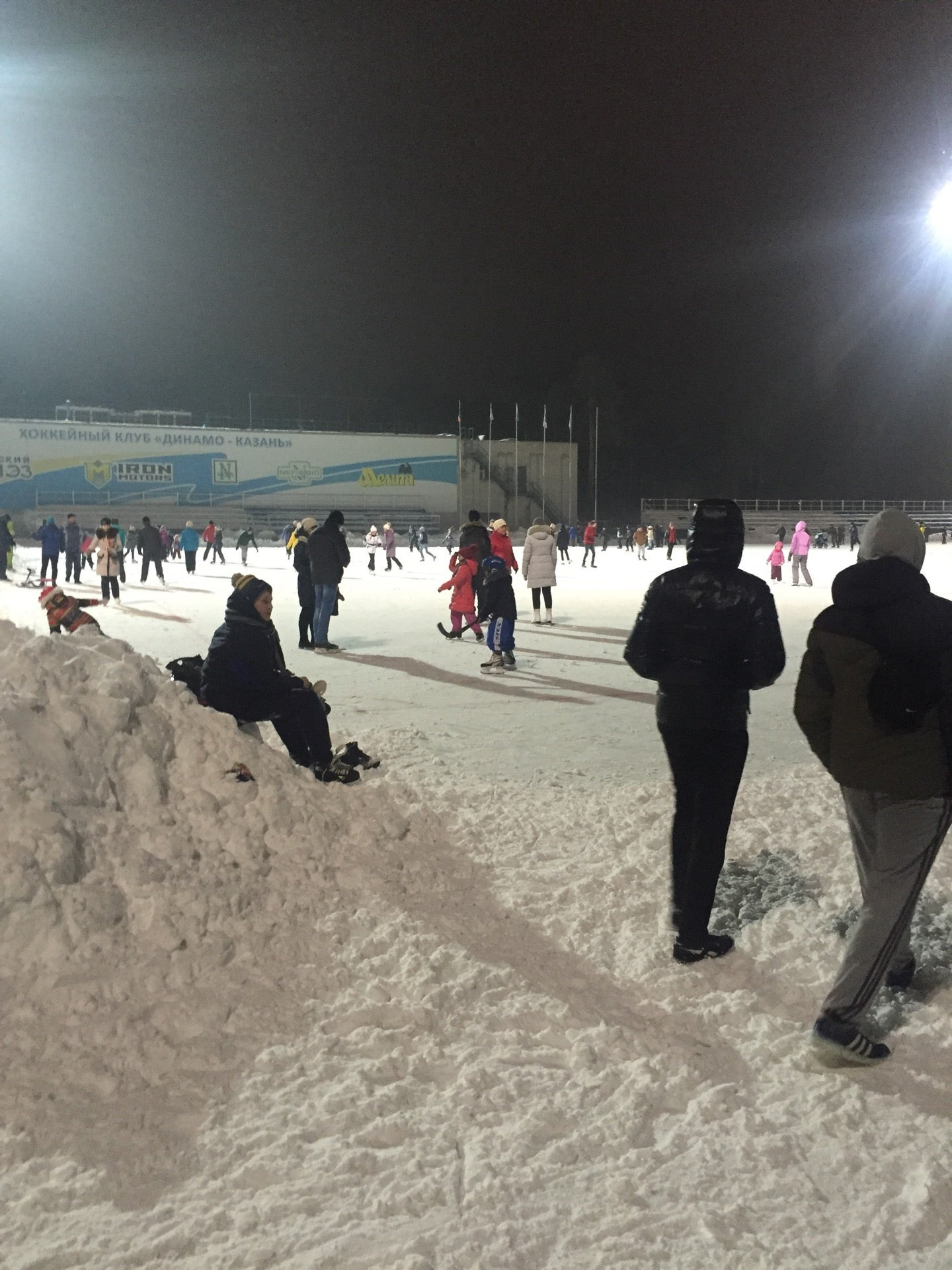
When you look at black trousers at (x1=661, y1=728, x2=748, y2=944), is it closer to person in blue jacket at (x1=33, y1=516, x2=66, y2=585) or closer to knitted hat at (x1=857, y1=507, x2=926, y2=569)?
knitted hat at (x1=857, y1=507, x2=926, y2=569)

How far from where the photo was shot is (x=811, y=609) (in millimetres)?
15625

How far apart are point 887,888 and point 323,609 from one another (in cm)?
869

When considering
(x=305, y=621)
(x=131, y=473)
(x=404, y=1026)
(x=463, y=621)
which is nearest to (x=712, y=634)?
(x=404, y=1026)

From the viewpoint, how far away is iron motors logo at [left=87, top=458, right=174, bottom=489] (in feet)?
160

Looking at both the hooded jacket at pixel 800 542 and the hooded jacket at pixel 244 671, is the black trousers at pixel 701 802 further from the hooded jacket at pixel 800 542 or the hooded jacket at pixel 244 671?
the hooded jacket at pixel 800 542

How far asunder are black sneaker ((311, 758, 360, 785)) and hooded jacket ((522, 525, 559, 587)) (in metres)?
7.72

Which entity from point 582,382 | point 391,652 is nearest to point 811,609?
point 391,652

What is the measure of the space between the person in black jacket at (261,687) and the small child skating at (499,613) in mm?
4545

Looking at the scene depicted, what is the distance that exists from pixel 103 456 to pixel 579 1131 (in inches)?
2042

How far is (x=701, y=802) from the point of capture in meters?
3.28

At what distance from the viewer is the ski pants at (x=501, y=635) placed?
31.3 feet

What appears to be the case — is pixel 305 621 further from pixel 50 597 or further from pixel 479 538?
pixel 50 597

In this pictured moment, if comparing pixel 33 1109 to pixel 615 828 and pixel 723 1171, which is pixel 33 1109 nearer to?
pixel 723 1171

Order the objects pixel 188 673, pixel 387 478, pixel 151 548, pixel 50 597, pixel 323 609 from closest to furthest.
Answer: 1. pixel 188 673
2. pixel 50 597
3. pixel 323 609
4. pixel 151 548
5. pixel 387 478
